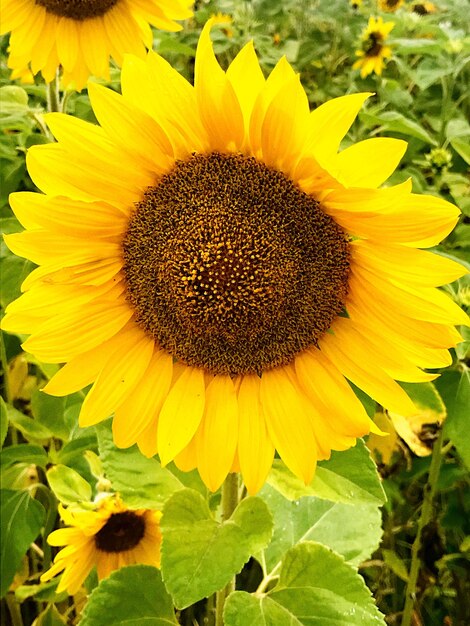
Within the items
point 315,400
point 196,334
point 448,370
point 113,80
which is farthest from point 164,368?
point 113,80

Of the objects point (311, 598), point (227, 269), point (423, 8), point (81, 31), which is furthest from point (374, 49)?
point (311, 598)

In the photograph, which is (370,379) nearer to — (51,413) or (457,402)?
(457,402)

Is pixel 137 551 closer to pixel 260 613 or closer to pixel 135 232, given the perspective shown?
pixel 260 613

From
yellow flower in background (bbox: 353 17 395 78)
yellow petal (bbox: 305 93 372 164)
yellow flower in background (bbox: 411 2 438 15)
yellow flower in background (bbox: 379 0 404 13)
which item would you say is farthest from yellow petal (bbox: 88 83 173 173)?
yellow flower in background (bbox: 411 2 438 15)

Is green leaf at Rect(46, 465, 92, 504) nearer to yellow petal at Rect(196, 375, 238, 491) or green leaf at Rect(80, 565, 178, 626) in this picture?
green leaf at Rect(80, 565, 178, 626)

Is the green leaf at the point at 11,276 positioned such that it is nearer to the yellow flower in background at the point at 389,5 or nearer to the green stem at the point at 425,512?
the green stem at the point at 425,512

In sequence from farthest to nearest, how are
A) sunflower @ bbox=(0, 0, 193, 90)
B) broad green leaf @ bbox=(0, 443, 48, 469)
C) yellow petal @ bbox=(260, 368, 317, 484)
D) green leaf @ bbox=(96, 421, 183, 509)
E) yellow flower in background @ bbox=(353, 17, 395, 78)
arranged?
1. yellow flower in background @ bbox=(353, 17, 395, 78)
2. sunflower @ bbox=(0, 0, 193, 90)
3. broad green leaf @ bbox=(0, 443, 48, 469)
4. green leaf @ bbox=(96, 421, 183, 509)
5. yellow petal @ bbox=(260, 368, 317, 484)

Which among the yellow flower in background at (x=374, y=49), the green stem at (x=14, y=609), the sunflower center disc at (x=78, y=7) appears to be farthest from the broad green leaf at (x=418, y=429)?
the yellow flower in background at (x=374, y=49)
